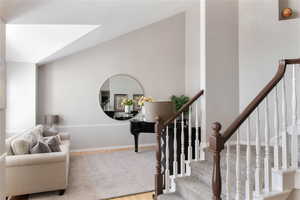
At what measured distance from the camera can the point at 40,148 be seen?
126 inches

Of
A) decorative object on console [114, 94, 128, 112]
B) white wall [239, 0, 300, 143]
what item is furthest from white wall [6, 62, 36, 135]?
white wall [239, 0, 300, 143]

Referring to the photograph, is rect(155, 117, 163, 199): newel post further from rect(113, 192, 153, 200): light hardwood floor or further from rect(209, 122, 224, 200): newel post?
rect(209, 122, 224, 200): newel post

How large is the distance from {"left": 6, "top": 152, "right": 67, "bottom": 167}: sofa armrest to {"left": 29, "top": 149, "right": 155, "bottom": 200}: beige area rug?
1.82 feet

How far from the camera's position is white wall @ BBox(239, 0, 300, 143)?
10.6 feet

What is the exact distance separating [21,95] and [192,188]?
4.77 meters

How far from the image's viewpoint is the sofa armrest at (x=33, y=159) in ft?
9.81

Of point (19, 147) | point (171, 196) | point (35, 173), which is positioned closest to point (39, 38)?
point (19, 147)

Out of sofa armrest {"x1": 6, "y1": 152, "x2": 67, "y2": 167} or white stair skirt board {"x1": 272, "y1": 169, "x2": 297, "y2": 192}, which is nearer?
white stair skirt board {"x1": 272, "y1": 169, "x2": 297, "y2": 192}

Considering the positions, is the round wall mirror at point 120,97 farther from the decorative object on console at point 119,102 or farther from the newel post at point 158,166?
the newel post at point 158,166

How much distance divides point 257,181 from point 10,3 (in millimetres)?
3202

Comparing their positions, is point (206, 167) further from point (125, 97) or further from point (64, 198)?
point (125, 97)

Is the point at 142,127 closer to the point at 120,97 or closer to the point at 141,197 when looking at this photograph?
the point at 120,97

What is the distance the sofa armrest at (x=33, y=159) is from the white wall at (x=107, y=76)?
2619 mm

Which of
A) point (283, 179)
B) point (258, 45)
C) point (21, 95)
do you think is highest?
point (258, 45)
